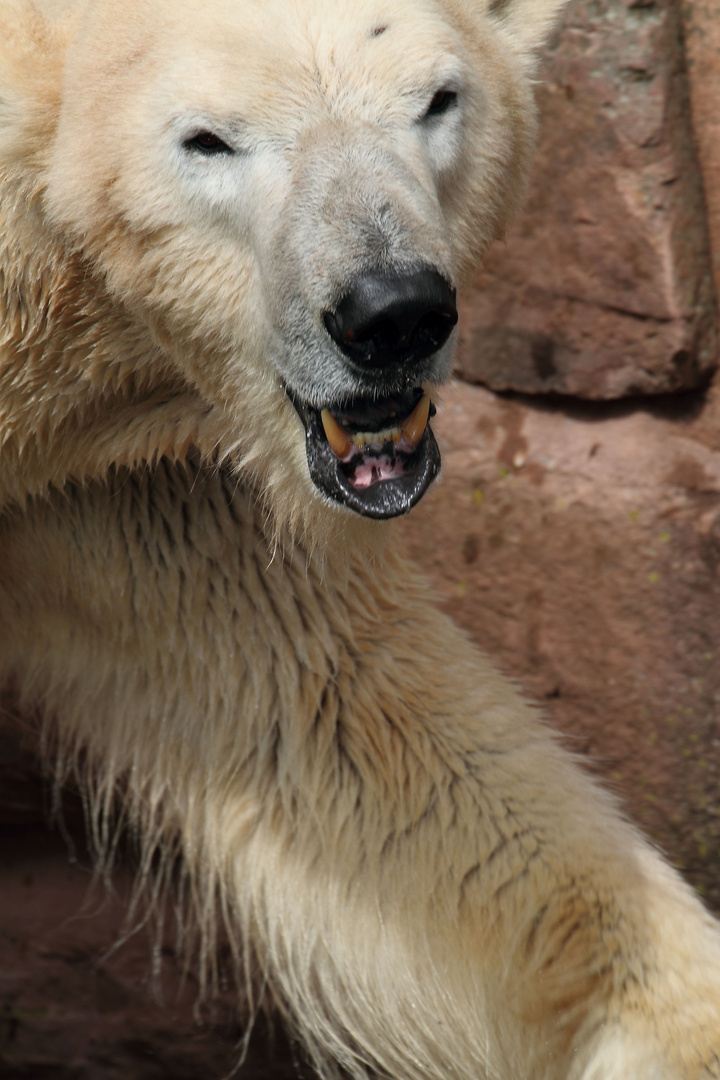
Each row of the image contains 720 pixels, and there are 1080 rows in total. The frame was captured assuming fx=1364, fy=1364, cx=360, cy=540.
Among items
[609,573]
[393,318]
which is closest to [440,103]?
[393,318]

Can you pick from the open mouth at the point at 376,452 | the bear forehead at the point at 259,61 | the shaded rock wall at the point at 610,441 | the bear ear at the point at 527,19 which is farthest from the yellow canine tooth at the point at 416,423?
the shaded rock wall at the point at 610,441

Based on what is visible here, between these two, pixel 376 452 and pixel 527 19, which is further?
pixel 527 19

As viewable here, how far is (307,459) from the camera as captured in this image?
1.86 meters

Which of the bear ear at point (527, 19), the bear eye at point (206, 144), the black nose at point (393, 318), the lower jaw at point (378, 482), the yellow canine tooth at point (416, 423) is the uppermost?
the bear ear at point (527, 19)

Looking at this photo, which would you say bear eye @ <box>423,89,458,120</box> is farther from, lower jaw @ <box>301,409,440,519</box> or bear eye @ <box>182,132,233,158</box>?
lower jaw @ <box>301,409,440,519</box>

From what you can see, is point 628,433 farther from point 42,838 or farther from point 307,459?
point 42,838

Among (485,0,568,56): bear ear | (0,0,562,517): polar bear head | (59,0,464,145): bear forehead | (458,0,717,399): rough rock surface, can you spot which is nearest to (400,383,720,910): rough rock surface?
(458,0,717,399): rough rock surface

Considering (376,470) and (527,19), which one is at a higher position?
(527,19)

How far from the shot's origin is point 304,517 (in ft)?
6.55

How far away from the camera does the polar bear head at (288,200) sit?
1.68 meters

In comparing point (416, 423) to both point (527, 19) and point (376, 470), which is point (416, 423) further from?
point (527, 19)

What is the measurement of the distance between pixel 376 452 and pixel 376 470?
3 centimetres

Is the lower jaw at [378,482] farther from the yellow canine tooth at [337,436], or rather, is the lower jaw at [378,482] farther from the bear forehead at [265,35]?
the bear forehead at [265,35]

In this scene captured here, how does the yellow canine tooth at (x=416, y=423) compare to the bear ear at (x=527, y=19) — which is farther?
the bear ear at (x=527, y=19)
